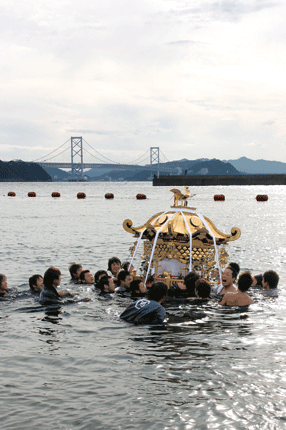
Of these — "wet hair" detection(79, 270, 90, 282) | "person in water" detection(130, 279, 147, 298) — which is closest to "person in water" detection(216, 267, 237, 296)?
"person in water" detection(130, 279, 147, 298)

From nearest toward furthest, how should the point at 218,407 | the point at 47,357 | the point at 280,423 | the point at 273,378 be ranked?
the point at 280,423 < the point at 218,407 < the point at 273,378 < the point at 47,357

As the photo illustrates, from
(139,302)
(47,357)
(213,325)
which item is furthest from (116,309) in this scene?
(47,357)

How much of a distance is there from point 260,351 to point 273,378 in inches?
54.7

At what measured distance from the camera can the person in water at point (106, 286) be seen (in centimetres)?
1364

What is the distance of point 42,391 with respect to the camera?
25.9 feet

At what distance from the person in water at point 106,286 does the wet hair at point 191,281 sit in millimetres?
2172

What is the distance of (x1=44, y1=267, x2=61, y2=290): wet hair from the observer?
1222cm

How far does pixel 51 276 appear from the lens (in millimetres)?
12336

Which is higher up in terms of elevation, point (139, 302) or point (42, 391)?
point (139, 302)

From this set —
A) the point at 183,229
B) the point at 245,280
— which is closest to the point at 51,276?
the point at 183,229

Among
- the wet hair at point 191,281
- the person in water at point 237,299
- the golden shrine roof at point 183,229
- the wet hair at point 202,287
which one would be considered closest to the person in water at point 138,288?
the wet hair at point 191,281

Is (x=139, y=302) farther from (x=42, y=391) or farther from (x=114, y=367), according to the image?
(x=42, y=391)

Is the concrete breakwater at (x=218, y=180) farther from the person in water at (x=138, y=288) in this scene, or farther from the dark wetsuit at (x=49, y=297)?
the dark wetsuit at (x=49, y=297)

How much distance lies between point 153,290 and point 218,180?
173111 mm
